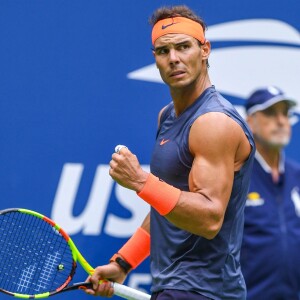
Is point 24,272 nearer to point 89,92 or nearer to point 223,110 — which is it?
point 89,92

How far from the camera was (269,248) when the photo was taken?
448 centimetres

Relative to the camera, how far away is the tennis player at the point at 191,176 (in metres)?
3.71

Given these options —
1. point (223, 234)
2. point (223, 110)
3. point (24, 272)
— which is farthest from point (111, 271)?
point (223, 110)

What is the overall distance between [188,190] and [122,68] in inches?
47.3

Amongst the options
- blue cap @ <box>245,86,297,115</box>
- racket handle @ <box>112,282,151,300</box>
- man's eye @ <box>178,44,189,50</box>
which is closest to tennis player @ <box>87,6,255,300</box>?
man's eye @ <box>178,44,189,50</box>

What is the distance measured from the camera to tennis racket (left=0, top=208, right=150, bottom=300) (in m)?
4.47

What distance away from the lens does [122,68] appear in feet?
16.2

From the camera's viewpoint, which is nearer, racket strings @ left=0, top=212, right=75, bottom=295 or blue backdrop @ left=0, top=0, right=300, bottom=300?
racket strings @ left=0, top=212, right=75, bottom=295

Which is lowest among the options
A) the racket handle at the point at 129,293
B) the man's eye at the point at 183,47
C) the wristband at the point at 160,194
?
the racket handle at the point at 129,293

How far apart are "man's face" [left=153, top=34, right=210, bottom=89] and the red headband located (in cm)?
3

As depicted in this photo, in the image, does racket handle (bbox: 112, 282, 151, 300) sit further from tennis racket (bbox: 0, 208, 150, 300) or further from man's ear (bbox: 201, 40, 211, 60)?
man's ear (bbox: 201, 40, 211, 60)

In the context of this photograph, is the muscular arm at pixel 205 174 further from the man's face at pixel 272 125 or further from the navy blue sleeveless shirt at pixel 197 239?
the man's face at pixel 272 125

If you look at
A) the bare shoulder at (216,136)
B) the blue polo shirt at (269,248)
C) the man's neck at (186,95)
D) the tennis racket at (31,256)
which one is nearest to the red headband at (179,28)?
the man's neck at (186,95)

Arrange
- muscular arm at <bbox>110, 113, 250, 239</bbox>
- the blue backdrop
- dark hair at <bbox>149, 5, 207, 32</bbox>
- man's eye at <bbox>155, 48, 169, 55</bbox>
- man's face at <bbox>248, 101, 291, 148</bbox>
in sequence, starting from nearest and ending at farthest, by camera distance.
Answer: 1. muscular arm at <bbox>110, 113, 250, 239</bbox>
2. man's eye at <bbox>155, 48, 169, 55</bbox>
3. dark hair at <bbox>149, 5, 207, 32</bbox>
4. man's face at <bbox>248, 101, 291, 148</bbox>
5. the blue backdrop
